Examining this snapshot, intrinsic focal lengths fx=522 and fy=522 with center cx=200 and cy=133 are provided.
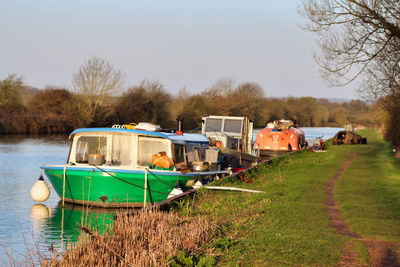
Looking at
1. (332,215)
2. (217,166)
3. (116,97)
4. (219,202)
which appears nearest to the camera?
(332,215)

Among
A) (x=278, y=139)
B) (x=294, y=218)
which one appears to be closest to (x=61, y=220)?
(x=294, y=218)

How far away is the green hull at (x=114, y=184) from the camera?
16766 millimetres

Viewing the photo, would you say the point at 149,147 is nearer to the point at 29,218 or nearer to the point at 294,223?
the point at 29,218

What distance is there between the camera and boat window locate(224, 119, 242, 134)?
97.5 feet

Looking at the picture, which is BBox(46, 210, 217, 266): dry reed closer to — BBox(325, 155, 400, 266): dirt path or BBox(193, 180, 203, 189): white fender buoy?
BBox(325, 155, 400, 266): dirt path

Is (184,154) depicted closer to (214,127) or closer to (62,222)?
(62,222)

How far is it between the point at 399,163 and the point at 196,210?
1957 centimetres

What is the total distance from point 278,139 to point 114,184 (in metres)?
25.1

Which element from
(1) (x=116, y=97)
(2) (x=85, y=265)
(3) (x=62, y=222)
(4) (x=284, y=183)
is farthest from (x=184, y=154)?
(1) (x=116, y=97)

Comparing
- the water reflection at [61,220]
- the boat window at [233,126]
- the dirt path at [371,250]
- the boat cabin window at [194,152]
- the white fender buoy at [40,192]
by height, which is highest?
the boat window at [233,126]

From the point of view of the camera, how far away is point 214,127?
29766 millimetres

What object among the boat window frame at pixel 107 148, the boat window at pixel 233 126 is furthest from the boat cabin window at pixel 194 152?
the boat window at pixel 233 126

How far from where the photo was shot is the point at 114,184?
55.1 feet

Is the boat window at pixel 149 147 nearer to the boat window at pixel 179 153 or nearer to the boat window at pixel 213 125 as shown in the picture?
the boat window at pixel 179 153
